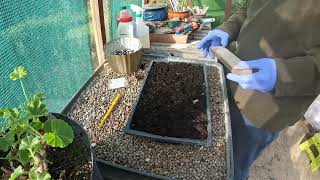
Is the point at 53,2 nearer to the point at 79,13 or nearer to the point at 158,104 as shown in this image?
the point at 79,13

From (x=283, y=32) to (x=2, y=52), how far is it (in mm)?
1113

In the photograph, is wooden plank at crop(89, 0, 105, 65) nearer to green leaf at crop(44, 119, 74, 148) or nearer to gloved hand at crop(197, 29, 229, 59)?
gloved hand at crop(197, 29, 229, 59)

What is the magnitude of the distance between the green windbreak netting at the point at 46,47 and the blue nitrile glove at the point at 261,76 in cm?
87

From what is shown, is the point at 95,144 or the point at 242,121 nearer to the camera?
the point at 95,144

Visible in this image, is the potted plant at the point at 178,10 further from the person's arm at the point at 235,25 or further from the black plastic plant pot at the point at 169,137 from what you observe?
the black plastic plant pot at the point at 169,137

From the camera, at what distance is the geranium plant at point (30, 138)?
0.53 m

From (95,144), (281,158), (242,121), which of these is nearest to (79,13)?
(95,144)

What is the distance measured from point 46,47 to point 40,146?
0.84 meters

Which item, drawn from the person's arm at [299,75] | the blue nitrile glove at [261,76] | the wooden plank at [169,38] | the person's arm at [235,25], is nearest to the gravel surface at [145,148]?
the blue nitrile glove at [261,76]

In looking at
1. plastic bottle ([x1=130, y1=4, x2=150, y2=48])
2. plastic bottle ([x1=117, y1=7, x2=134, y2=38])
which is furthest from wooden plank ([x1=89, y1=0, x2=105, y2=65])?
plastic bottle ([x1=130, y1=4, x2=150, y2=48])

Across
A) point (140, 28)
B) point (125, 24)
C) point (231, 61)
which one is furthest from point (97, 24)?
point (231, 61)

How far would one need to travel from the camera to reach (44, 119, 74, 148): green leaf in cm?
53

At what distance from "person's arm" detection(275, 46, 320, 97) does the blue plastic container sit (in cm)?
115

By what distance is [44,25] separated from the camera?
1270mm
